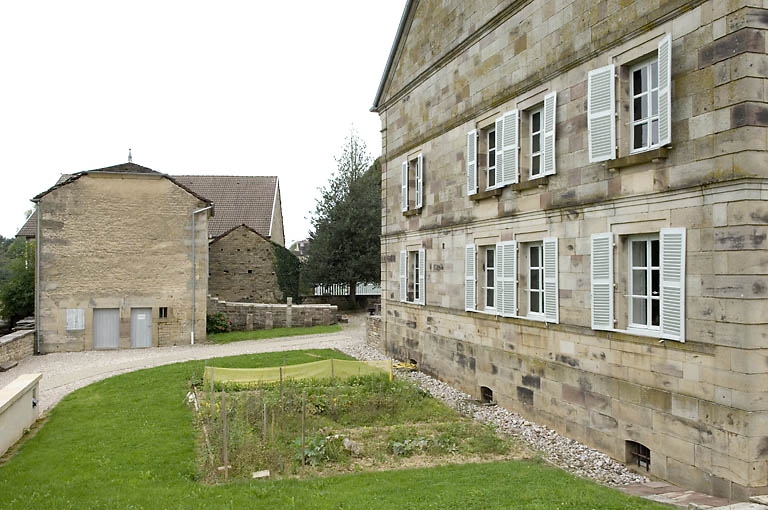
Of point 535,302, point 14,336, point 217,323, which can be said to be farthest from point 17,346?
point 535,302

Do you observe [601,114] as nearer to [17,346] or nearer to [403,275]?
[403,275]

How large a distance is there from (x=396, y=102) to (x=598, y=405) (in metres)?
11.6

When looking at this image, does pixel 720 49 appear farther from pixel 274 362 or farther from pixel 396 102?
pixel 274 362

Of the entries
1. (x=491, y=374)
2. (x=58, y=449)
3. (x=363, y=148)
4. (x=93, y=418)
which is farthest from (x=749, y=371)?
(x=363, y=148)

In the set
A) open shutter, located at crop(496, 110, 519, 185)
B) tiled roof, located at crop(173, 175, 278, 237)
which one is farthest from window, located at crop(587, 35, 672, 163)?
tiled roof, located at crop(173, 175, 278, 237)

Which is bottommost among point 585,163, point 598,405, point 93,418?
point 93,418

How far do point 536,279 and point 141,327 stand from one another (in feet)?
55.6

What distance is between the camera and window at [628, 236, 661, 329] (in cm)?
848

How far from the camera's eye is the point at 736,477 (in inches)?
274

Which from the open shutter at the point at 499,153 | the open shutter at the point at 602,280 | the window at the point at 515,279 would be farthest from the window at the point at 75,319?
the open shutter at the point at 602,280

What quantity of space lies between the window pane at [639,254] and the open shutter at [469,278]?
15.6 ft

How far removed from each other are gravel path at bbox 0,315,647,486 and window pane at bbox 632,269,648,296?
2477mm

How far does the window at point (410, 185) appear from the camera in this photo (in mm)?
16652

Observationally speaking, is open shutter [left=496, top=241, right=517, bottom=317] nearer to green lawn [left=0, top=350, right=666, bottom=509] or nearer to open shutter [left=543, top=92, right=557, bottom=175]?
open shutter [left=543, top=92, right=557, bottom=175]
